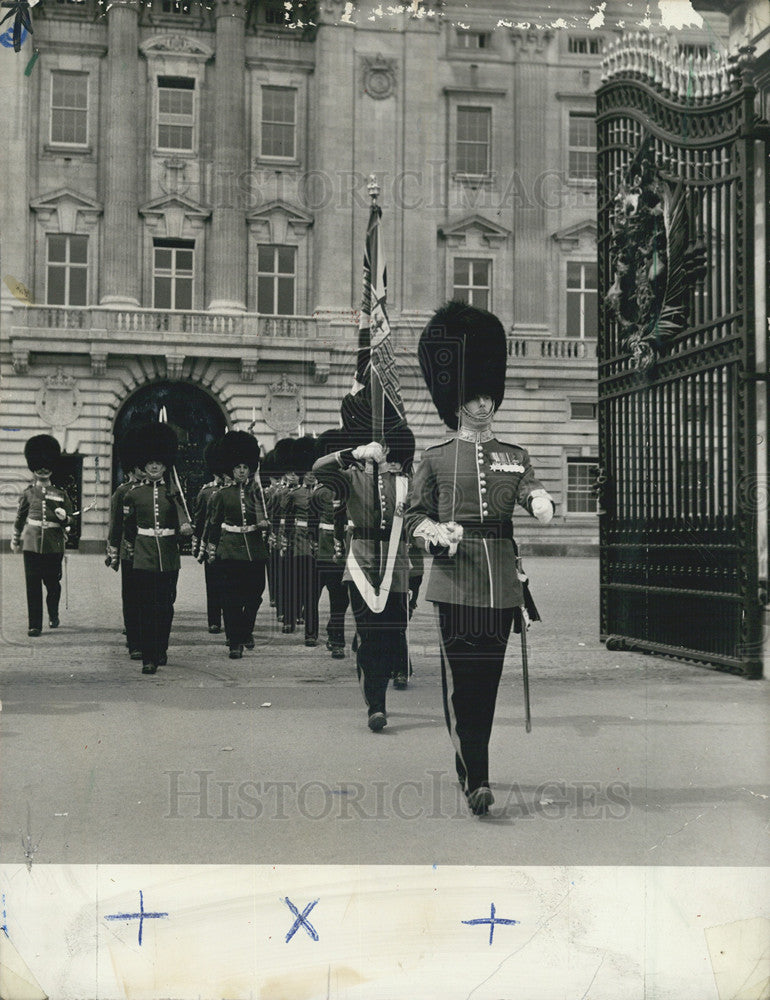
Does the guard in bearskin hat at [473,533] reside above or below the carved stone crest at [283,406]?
below

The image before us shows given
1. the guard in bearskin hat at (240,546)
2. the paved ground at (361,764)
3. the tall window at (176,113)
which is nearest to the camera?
the paved ground at (361,764)

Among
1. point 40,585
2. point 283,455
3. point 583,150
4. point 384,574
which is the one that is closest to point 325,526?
point 283,455

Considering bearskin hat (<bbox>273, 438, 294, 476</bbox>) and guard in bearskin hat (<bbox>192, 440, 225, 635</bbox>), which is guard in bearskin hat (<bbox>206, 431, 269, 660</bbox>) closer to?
guard in bearskin hat (<bbox>192, 440, 225, 635</bbox>)

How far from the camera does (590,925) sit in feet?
9.45

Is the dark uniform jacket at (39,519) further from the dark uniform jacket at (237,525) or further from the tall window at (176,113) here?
the dark uniform jacket at (237,525)

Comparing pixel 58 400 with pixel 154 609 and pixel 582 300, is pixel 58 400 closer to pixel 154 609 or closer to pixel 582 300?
pixel 154 609

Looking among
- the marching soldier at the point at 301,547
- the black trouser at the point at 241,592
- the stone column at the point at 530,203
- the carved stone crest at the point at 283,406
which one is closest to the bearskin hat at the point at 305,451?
the carved stone crest at the point at 283,406

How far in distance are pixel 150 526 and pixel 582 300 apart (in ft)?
12.1

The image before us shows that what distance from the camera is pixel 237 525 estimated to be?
9.27 m

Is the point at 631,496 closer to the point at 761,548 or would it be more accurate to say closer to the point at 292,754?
the point at 761,548

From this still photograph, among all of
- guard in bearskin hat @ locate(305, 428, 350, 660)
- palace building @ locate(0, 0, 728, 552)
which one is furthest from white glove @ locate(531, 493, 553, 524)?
guard in bearskin hat @ locate(305, 428, 350, 660)

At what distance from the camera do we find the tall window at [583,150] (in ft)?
23.3

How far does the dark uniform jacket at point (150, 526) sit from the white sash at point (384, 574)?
2428 millimetres

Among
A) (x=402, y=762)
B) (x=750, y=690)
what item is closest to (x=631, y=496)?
(x=750, y=690)
